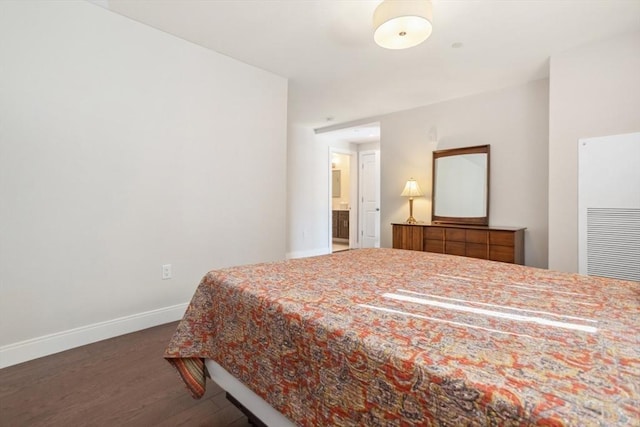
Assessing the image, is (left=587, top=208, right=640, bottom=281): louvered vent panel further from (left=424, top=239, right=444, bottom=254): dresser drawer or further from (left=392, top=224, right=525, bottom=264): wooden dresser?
(left=424, top=239, right=444, bottom=254): dresser drawer

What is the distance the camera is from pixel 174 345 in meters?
1.50

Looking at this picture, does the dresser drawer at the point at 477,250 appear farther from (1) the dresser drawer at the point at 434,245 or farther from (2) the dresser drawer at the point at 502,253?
(1) the dresser drawer at the point at 434,245

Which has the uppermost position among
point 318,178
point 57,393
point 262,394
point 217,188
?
point 318,178

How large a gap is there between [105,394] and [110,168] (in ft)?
5.12

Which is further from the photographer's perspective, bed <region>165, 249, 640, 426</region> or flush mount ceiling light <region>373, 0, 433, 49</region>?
flush mount ceiling light <region>373, 0, 433, 49</region>

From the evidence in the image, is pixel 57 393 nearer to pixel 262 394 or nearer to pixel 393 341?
pixel 262 394

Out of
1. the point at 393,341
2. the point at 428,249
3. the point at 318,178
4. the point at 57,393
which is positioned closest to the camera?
the point at 393,341

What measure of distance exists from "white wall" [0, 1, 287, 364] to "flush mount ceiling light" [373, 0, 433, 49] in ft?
5.48

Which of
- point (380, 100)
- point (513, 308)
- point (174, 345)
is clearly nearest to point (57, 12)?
point (174, 345)

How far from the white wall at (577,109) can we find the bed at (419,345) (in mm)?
1721

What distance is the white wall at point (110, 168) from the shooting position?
2045 mm

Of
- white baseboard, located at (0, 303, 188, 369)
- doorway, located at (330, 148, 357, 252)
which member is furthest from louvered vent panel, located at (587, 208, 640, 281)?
doorway, located at (330, 148, 357, 252)

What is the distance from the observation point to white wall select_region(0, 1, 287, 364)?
2045 millimetres

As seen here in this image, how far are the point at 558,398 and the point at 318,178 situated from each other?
5764 mm
